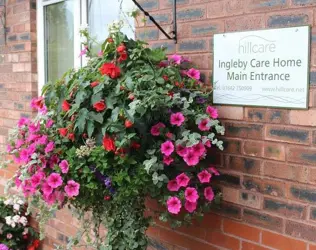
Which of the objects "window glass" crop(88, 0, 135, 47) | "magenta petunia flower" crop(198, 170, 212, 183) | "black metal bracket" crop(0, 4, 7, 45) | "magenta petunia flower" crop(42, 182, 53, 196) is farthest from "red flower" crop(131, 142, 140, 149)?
"black metal bracket" crop(0, 4, 7, 45)

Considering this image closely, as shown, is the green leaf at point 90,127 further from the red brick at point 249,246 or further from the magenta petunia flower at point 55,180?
the red brick at point 249,246

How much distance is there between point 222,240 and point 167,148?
673 mm

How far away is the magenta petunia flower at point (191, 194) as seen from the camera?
6.98 ft

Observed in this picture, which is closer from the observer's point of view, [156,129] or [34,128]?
[156,129]

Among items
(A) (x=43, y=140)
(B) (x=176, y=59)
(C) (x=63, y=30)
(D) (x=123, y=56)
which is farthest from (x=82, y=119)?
(C) (x=63, y=30)

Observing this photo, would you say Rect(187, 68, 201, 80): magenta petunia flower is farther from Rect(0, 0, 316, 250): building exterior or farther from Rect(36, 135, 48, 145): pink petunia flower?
Rect(36, 135, 48, 145): pink petunia flower

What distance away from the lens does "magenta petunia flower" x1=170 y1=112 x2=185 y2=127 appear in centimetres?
214

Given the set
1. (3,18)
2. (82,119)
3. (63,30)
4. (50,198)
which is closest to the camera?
(82,119)

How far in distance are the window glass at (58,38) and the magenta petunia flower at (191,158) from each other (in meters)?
1.93

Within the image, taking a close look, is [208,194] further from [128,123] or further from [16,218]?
[16,218]

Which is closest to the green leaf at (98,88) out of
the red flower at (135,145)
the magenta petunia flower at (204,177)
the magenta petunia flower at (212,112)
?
the red flower at (135,145)

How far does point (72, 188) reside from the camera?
213 cm

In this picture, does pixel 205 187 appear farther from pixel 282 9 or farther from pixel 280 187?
pixel 282 9

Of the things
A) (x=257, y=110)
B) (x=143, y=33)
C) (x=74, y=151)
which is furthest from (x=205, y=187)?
(x=143, y=33)
